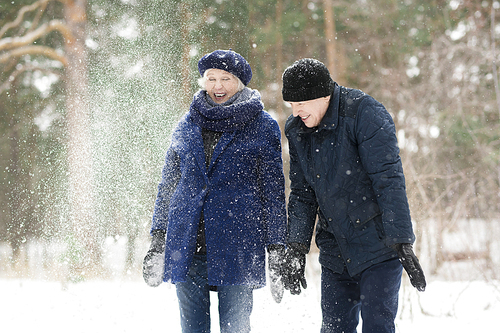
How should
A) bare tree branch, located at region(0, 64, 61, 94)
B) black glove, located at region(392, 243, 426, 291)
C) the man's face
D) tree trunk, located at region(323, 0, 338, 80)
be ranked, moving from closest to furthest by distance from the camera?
black glove, located at region(392, 243, 426, 291) → the man's face → tree trunk, located at region(323, 0, 338, 80) → bare tree branch, located at region(0, 64, 61, 94)

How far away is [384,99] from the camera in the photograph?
8.94 m

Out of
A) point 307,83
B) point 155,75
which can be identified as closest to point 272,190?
point 307,83

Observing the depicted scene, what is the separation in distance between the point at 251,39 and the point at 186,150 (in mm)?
7508

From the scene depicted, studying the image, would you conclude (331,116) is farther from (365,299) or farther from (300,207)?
(365,299)

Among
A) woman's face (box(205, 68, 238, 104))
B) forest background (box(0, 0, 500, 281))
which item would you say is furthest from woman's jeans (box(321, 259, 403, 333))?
forest background (box(0, 0, 500, 281))

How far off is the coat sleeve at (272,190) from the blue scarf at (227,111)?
5.3 inches

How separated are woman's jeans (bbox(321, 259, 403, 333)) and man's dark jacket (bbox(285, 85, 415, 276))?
51mm

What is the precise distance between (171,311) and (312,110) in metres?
3.80

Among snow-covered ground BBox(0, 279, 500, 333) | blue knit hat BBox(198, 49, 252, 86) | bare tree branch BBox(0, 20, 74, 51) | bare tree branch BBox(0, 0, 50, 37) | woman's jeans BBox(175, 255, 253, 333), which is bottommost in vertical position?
snow-covered ground BBox(0, 279, 500, 333)

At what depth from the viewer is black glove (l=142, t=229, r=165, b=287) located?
2.19m

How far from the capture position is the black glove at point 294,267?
208cm

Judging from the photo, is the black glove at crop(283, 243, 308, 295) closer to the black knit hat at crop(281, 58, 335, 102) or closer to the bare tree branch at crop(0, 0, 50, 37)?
the black knit hat at crop(281, 58, 335, 102)

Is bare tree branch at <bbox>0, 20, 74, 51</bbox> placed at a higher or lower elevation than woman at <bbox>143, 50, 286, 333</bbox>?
higher

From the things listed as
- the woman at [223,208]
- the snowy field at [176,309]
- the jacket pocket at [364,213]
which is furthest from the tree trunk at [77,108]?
the jacket pocket at [364,213]
